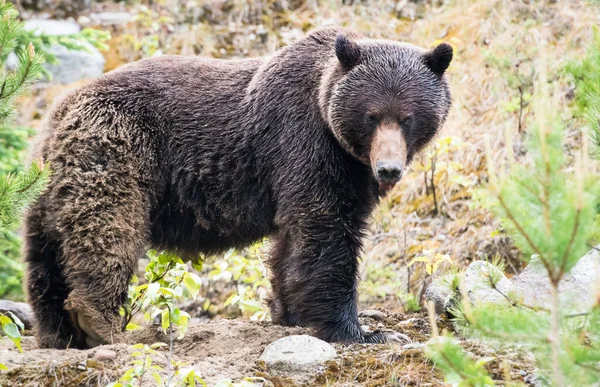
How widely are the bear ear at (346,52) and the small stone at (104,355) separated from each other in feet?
9.15

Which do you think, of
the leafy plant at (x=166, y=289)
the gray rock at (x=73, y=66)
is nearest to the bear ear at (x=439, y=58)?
the leafy plant at (x=166, y=289)

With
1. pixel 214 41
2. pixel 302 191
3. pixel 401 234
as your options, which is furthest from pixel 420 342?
pixel 214 41

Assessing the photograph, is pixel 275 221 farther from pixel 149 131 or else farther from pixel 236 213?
pixel 149 131

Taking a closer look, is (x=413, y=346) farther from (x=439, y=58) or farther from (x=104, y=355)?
(x=439, y=58)

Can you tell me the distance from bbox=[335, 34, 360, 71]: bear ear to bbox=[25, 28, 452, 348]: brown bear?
12 mm

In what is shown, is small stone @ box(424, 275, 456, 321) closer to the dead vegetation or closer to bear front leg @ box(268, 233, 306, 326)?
the dead vegetation

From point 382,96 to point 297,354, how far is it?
2.10 m

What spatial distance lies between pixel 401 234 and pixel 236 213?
3.27 meters

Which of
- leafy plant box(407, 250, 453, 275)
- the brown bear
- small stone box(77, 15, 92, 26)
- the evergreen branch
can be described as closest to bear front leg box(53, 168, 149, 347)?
the brown bear

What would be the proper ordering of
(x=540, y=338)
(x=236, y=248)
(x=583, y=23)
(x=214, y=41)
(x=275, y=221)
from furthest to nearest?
(x=214, y=41), (x=583, y=23), (x=236, y=248), (x=275, y=221), (x=540, y=338)

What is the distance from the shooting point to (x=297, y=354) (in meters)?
5.44

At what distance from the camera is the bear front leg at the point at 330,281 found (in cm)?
612

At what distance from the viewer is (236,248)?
6.89 metres

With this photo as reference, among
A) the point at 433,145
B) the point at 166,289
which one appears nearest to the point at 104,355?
the point at 166,289
